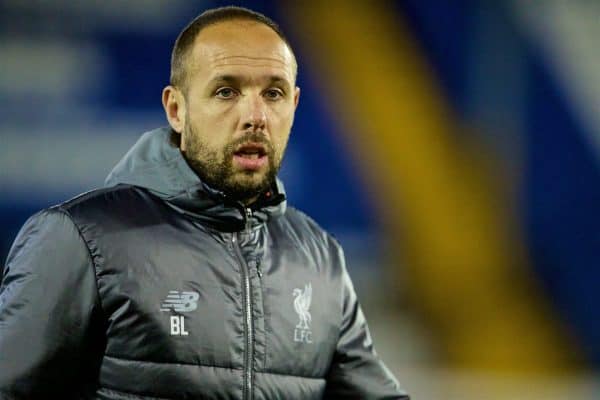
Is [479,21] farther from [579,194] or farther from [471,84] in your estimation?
[579,194]

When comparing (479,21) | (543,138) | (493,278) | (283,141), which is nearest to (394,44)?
(479,21)

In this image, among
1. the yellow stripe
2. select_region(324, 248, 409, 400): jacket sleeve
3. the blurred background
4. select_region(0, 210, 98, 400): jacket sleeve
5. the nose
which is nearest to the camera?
select_region(0, 210, 98, 400): jacket sleeve

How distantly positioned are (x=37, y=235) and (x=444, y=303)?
3.01 metres

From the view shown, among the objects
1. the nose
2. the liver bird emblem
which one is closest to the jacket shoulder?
the liver bird emblem

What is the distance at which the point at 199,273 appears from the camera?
157cm

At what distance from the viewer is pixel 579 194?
4434 mm

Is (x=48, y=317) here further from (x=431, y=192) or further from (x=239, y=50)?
(x=431, y=192)

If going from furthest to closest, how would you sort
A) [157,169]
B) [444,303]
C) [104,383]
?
[444,303]
[157,169]
[104,383]

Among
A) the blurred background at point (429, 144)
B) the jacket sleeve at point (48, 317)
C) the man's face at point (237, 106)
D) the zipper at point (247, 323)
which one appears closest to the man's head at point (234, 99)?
the man's face at point (237, 106)

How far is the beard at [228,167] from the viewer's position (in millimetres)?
1630

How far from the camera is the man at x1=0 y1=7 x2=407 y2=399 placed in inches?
58.3

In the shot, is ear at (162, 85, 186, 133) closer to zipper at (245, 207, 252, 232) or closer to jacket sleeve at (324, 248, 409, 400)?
zipper at (245, 207, 252, 232)

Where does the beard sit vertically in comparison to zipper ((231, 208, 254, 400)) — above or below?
above

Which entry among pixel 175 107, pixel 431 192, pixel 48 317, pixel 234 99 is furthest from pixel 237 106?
pixel 431 192
